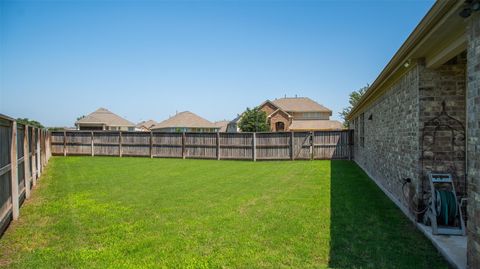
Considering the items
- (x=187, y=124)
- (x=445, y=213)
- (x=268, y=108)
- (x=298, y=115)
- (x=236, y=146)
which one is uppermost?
(x=268, y=108)

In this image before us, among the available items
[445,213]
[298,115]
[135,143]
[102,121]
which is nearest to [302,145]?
[135,143]

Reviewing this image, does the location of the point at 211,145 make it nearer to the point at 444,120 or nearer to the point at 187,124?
the point at 444,120

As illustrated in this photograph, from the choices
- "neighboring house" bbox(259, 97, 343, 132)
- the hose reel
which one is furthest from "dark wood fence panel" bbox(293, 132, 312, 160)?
"neighboring house" bbox(259, 97, 343, 132)

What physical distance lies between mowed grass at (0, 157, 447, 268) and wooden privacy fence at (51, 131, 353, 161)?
885 centimetres

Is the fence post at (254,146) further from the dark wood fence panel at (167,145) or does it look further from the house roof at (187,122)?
the house roof at (187,122)

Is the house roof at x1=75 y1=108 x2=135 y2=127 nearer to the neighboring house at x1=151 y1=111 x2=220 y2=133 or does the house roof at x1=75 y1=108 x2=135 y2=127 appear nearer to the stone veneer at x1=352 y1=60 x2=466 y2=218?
the neighboring house at x1=151 y1=111 x2=220 y2=133

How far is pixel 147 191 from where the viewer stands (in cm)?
817

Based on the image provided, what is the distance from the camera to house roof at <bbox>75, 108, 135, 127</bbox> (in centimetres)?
3455

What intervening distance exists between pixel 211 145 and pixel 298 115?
23164mm

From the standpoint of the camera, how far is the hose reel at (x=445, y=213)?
14.4 feet

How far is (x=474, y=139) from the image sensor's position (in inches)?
121

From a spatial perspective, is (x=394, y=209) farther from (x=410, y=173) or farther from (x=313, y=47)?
(x=313, y=47)

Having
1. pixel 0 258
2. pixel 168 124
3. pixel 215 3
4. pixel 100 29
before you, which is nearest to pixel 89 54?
pixel 100 29

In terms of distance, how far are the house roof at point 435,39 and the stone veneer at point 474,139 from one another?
317mm
